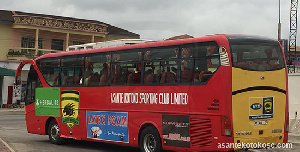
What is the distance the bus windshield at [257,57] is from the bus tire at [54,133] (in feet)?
28.2

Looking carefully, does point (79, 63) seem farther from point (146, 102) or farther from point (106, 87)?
point (146, 102)

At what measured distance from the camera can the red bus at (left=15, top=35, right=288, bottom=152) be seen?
11.8 m

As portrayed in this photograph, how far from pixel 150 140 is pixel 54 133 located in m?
5.67

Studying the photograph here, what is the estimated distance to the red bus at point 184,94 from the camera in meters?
11.8

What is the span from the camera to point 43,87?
1867cm

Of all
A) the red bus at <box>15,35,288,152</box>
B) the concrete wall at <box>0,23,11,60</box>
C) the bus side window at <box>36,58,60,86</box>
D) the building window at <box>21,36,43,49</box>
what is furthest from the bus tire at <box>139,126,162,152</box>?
the building window at <box>21,36,43,49</box>

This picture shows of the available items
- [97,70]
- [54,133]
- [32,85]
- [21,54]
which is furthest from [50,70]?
[21,54]

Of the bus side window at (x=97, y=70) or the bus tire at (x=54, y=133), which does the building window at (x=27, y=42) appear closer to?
the bus tire at (x=54, y=133)

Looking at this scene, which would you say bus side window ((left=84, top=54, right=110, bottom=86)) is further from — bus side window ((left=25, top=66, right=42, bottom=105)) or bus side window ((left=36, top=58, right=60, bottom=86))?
bus side window ((left=25, top=66, right=42, bottom=105))

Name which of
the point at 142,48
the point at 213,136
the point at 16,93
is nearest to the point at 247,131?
the point at 213,136

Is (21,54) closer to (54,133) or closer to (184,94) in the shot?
(54,133)

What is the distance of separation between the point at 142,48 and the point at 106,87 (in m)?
2.01

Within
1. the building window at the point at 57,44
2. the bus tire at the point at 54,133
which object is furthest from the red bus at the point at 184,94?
the building window at the point at 57,44

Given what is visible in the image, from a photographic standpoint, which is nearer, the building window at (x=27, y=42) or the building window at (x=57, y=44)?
the building window at (x=27, y=42)
